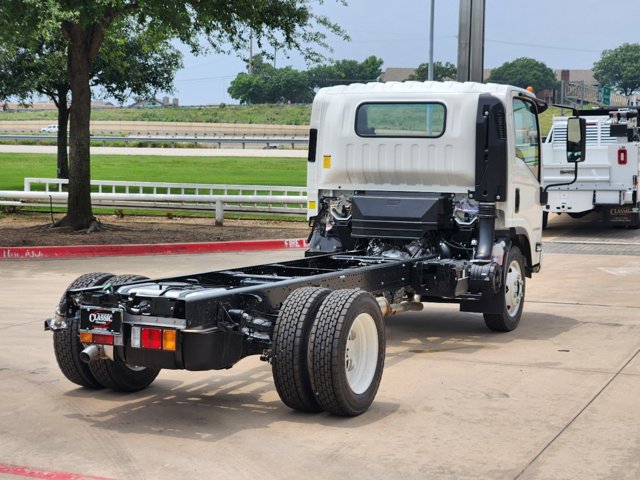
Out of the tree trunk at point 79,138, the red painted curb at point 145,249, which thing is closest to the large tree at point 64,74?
the tree trunk at point 79,138

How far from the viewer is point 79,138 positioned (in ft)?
65.2

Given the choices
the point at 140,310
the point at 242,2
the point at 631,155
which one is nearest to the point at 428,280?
the point at 140,310

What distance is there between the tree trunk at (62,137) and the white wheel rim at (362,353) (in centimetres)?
2403

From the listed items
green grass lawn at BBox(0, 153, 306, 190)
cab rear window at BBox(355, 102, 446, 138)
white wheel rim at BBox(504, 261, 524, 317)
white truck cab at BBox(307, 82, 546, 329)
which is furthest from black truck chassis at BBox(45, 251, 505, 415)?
green grass lawn at BBox(0, 153, 306, 190)

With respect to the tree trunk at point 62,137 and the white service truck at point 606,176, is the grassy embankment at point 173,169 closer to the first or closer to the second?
the tree trunk at point 62,137

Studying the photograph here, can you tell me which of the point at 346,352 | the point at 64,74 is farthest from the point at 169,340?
the point at 64,74

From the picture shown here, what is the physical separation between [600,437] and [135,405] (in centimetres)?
321

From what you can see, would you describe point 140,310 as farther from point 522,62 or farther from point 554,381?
point 522,62

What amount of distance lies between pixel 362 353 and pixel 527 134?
14.5ft

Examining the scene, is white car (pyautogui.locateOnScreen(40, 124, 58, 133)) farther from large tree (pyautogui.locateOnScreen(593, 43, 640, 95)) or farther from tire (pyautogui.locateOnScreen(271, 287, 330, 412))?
tire (pyautogui.locateOnScreen(271, 287, 330, 412))

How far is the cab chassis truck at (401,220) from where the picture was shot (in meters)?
7.47

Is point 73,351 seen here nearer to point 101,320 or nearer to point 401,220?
point 101,320

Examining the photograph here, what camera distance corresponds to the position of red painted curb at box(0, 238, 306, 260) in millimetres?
16578

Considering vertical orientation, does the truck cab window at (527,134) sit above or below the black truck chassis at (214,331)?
above
